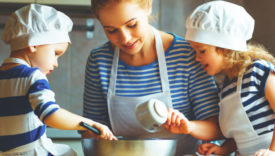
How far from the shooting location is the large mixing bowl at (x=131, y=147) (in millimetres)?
899

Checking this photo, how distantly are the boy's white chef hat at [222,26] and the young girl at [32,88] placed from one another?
395 mm

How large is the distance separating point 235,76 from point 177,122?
0.24 m

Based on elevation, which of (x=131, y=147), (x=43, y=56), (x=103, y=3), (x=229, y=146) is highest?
(x=103, y=3)

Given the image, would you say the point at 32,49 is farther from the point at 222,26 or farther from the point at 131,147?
the point at 222,26

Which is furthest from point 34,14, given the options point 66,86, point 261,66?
point 66,86

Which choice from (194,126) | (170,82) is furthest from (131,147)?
(170,82)

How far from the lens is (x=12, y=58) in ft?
3.13

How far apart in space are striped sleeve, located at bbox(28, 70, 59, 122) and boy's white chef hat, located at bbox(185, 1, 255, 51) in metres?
0.46

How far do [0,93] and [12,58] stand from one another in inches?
4.0

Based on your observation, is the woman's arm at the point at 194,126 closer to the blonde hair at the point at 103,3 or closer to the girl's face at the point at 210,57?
the girl's face at the point at 210,57

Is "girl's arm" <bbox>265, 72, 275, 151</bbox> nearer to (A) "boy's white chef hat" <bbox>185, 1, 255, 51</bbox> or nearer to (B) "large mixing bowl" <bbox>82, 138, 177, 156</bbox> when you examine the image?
(A) "boy's white chef hat" <bbox>185, 1, 255, 51</bbox>

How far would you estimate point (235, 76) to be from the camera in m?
1.06

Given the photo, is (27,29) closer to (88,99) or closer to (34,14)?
(34,14)

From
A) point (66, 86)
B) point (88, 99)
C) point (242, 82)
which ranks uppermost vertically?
point (242, 82)
